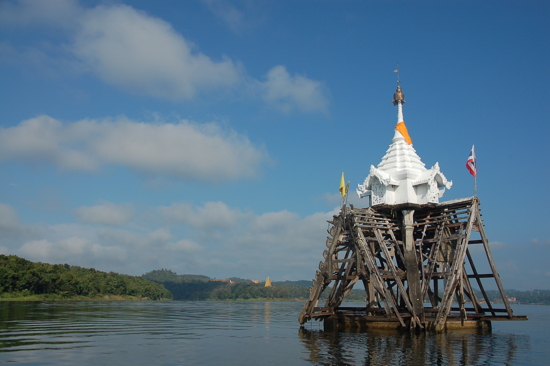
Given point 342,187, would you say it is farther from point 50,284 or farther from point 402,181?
point 50,284

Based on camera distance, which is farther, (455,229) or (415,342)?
(455,229)

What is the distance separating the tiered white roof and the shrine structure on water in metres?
0.08

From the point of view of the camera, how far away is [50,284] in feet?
385

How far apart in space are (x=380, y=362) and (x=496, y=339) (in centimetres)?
1483

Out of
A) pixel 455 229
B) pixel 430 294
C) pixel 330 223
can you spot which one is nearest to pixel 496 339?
pixel 430 294

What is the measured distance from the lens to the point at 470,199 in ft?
116

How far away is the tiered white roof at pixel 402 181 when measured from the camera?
37688 millimetres

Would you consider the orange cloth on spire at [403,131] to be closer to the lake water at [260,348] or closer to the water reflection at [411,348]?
the water reflection at [411,348]

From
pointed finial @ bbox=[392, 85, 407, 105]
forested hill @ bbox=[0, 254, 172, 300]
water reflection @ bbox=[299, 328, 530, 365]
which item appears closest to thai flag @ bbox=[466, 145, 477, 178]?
pointed finial @ bbox=[392, 85, 407, 105]

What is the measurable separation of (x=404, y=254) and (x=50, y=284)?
106m

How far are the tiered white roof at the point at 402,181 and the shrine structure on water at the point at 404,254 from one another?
8 cm

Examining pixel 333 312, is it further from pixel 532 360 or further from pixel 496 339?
pixel 532 360

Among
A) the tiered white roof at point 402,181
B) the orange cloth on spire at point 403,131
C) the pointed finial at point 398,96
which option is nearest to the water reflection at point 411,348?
the tiered white roof at point 402,181

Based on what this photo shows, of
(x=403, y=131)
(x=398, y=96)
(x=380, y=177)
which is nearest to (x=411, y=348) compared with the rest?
(x=380, y=177)
